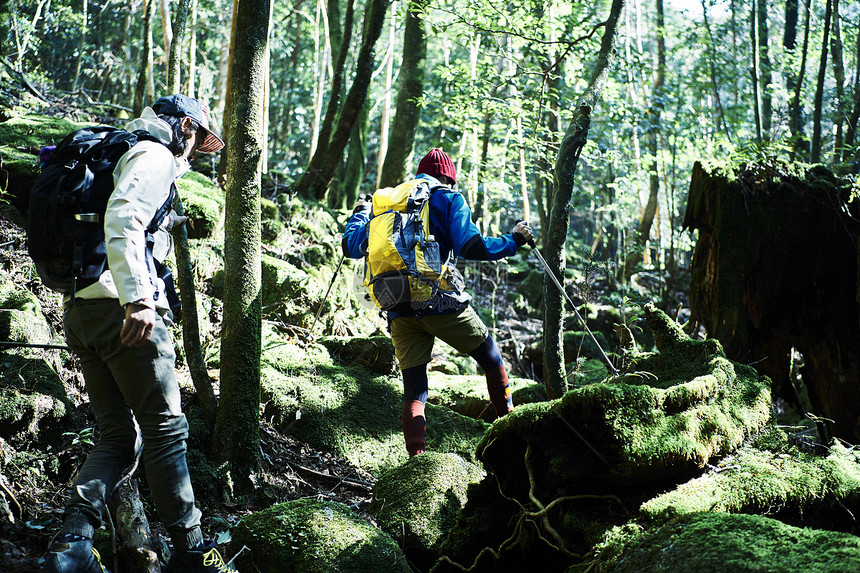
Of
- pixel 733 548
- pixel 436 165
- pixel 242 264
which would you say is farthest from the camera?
pixel 436 165

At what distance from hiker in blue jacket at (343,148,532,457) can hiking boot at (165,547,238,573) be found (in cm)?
189

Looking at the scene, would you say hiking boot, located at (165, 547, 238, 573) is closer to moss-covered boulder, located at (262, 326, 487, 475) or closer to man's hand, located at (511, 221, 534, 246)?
moss-covered boulder, located at (262, 326, 487, 475)

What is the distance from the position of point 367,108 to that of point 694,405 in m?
12.5

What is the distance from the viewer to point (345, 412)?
18.9 ft

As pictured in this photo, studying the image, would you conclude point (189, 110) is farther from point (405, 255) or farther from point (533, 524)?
point (533, 524)

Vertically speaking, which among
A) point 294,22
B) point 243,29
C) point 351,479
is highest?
point 294,22

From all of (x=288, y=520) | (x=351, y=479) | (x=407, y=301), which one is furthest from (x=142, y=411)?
(x=351, y=479)

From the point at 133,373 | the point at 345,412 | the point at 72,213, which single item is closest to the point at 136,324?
the point at 133,373

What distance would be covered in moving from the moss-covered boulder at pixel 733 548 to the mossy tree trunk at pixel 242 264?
9.09ft

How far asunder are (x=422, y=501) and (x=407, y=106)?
895cm

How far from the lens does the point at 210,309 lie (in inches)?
253

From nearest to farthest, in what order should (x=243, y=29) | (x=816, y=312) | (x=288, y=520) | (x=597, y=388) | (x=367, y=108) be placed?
(x=597, y=388) < (x=288, y=520) < (x=243, y=29) < (x=816, y=312) < (x=367, y=108)

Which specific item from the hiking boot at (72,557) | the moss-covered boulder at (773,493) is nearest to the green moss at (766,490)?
the moss-covered boulder at (773,493)

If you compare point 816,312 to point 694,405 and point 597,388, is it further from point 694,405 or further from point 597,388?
point 597,388
